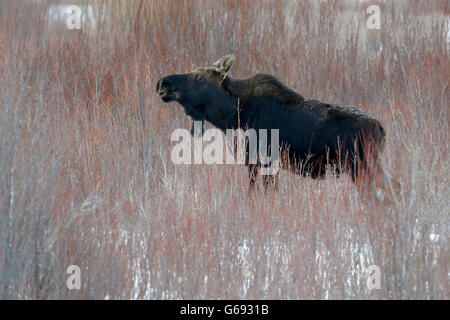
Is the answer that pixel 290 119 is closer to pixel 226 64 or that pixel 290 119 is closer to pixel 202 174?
pixel 226 64

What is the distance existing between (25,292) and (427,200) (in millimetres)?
3127

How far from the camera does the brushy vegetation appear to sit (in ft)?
13.0

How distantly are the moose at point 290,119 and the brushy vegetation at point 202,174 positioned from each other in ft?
0.78

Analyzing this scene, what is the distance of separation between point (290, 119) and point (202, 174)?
1.02 m

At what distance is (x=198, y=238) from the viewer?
446 cm

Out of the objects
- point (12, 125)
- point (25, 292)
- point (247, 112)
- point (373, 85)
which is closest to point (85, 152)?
point (247, 112)

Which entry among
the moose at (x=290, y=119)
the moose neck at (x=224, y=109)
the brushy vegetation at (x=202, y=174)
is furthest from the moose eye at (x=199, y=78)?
the brushy vegetation at (x=202, y=174)

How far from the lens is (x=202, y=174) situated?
234 inches

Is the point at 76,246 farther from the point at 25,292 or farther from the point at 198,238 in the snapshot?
the point at 198,238

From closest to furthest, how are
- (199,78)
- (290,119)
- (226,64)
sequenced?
(290,119) → (199,78) → (226,64)

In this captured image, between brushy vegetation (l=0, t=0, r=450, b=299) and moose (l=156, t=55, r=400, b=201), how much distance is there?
24cm

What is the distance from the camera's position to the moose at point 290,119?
5234 mm

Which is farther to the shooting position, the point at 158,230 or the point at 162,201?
the point at 162,201

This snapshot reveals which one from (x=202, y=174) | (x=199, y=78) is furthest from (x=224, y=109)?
(x=202, y=174)
